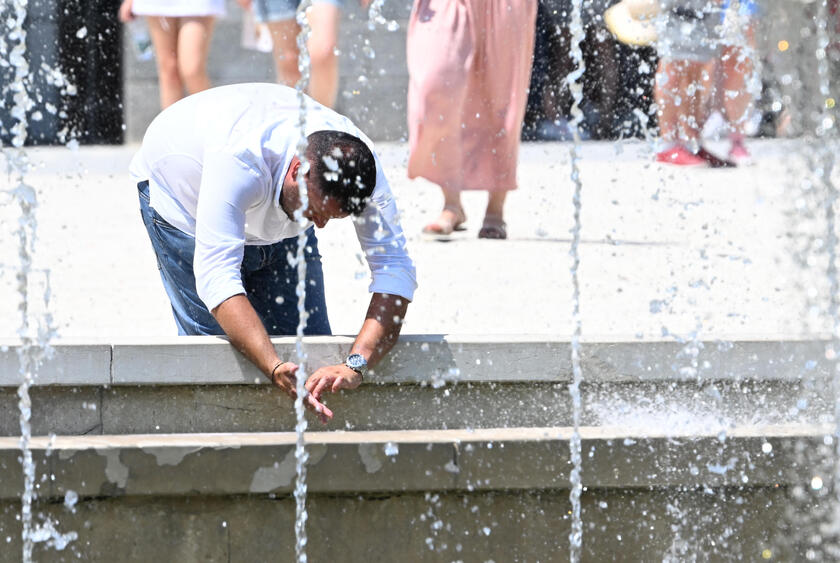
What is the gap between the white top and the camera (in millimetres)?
3396

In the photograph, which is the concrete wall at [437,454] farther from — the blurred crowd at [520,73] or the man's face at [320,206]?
the blurred crowd at [520,73]

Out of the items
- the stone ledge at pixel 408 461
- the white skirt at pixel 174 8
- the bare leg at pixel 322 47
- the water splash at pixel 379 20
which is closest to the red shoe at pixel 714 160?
the bare leg at pixel 322 47

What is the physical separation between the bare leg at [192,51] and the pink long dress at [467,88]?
1.30m

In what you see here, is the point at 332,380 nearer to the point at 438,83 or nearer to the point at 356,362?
the point at 356,362

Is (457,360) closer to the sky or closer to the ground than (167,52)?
closer to the ground

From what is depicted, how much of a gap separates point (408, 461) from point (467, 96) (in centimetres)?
323

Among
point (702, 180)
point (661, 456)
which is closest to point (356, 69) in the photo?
point (702, 180)

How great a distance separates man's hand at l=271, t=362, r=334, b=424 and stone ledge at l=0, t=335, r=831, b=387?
8 centimetres

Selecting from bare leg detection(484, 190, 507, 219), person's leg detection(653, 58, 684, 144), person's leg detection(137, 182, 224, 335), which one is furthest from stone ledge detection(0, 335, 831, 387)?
person's leg detection(653, 58, 684, 144)

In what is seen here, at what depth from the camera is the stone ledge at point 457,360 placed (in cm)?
334

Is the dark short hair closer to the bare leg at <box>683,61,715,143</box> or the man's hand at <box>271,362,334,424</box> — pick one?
the man's hand at <box>271,362,334,424</box>

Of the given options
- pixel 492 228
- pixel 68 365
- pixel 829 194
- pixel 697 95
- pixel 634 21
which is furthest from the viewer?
pixel 634 21

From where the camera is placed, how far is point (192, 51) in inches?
278

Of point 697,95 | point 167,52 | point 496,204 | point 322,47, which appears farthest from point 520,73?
point 697,95
